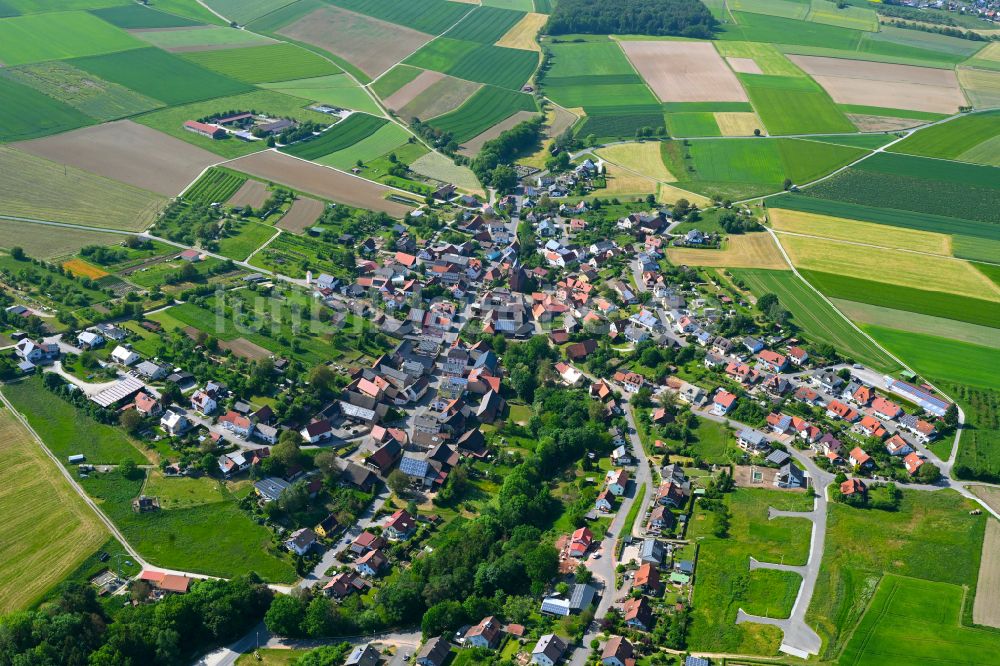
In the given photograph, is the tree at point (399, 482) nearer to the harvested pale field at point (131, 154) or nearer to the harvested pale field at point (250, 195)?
the harvested pale field at point (250, 195)

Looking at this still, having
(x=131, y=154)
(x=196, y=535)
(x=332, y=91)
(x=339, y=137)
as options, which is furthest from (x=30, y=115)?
(x=196, y=535)

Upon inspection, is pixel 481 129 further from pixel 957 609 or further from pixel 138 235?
pixel 957 609

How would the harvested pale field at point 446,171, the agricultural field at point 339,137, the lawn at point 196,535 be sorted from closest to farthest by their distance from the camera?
the lawn at point 196,535 < the harvested pale field at point 446,171 < the agricultural field at point 339,137

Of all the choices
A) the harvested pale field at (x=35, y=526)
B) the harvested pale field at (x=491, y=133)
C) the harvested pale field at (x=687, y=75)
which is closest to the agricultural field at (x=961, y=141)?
the harvested pale field at (x=687, y=75)

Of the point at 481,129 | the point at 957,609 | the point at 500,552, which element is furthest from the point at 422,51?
the point at 957,609

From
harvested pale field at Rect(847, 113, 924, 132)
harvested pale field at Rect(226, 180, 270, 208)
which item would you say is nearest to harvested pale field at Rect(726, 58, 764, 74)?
harvested pale field at Rect(847, 113, 924, 132)

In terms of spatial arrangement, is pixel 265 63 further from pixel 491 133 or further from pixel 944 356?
pixel 944 356
